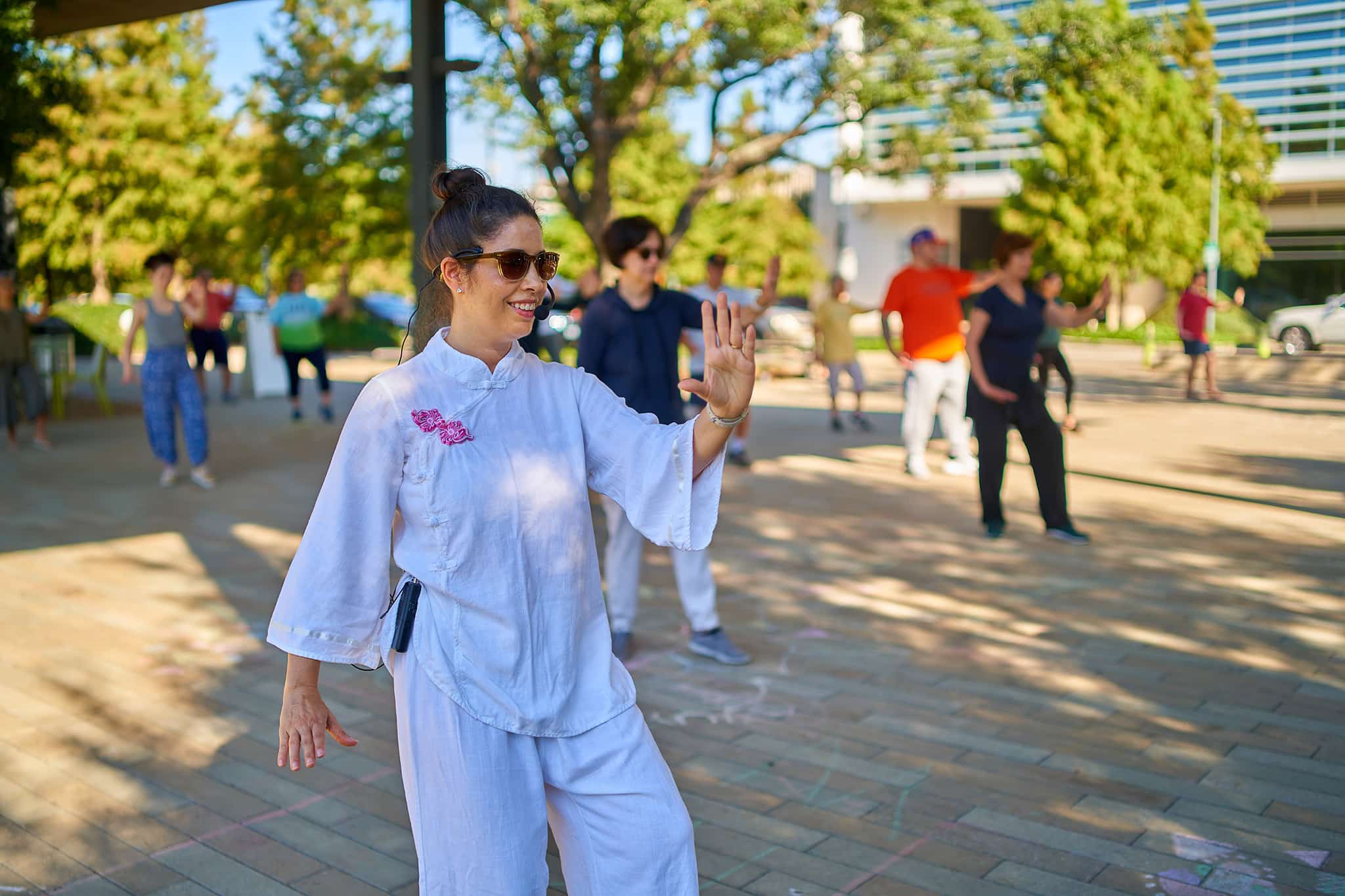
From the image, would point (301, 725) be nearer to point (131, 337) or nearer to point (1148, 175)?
point (131, 337)

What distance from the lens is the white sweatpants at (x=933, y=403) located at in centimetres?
1030

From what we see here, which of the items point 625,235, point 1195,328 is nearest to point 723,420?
point 625,235

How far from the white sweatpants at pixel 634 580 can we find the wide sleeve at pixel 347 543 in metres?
3.13

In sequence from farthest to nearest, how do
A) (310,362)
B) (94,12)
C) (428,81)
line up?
1. (310,362)
2. (94,12)
3. (428,81)

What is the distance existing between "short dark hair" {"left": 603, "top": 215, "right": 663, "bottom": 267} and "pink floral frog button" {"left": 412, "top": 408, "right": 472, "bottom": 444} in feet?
9.78

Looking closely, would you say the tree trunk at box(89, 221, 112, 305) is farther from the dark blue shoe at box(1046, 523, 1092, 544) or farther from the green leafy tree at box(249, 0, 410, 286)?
the dark blue shoe at box(1046, 523, 1092, 544)

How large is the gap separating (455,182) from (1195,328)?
17.2m

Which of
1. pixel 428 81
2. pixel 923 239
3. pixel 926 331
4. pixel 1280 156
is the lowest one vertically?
pixel 926 331

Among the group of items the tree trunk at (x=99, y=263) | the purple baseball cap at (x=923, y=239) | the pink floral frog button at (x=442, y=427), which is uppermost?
the tree trunk at (x=99, y=263)

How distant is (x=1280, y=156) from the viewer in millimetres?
39531

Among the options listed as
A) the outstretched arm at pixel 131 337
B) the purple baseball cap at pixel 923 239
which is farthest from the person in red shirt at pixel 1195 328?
the outstretched arm at pixel 131 337

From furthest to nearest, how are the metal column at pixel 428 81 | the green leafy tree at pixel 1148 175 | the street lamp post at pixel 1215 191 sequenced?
the green leafy tree at pixel 1148 175, the street lamp post at pixel 1215 191, the metal column at pixel 428 81

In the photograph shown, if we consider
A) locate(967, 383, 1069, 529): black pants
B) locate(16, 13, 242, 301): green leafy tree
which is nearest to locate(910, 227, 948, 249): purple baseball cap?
locate(967, 383, 1069, 529): black pants

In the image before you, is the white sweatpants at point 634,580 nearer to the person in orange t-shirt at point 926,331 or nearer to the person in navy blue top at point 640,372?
the person in navy blue top at point 640,372
